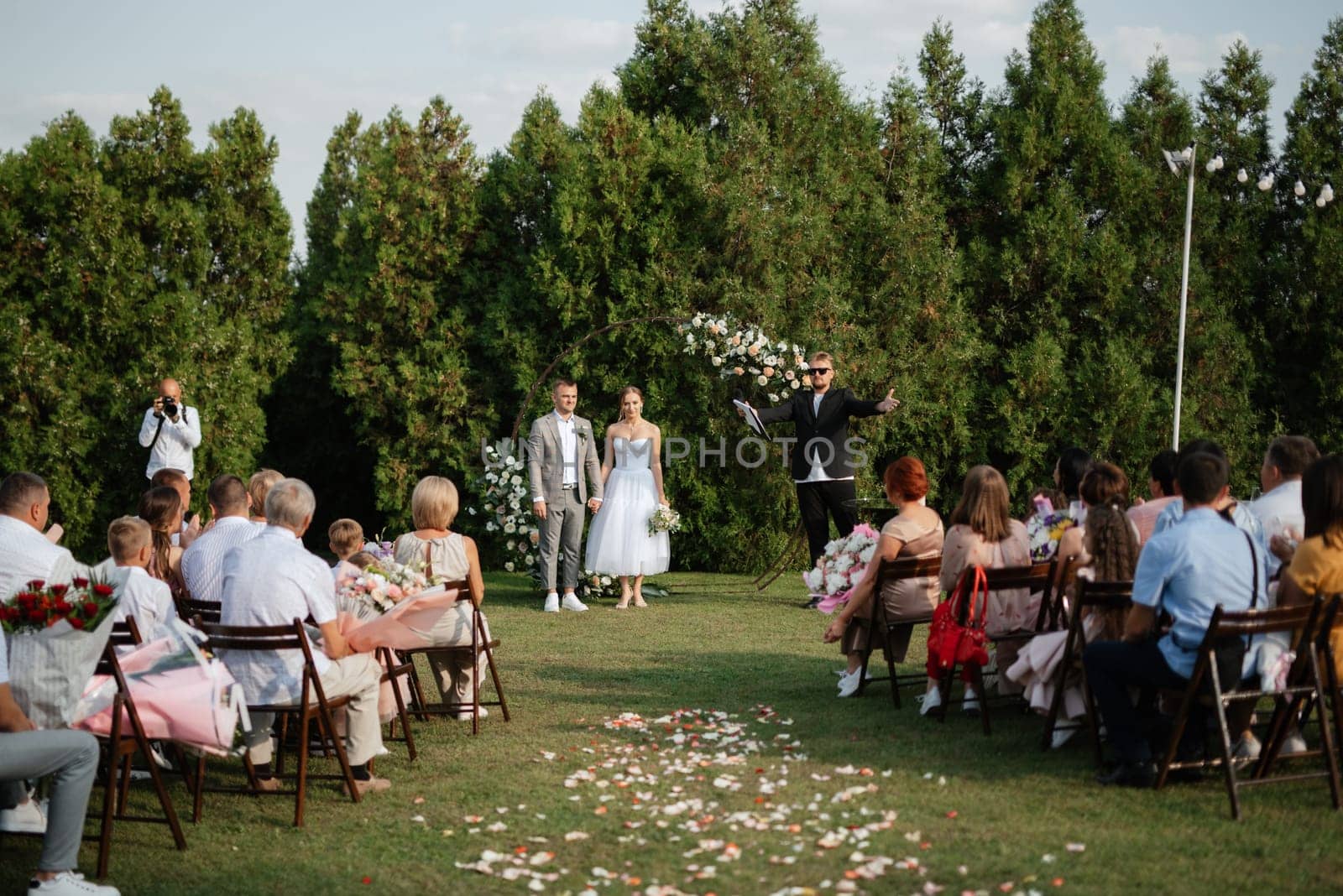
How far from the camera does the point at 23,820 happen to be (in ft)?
15.9

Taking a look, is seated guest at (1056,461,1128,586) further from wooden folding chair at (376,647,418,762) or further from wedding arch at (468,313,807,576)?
wedding arch at (468,313,807,576)

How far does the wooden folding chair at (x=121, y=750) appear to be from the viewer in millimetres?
4457

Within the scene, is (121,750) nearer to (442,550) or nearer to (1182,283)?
(442,550)

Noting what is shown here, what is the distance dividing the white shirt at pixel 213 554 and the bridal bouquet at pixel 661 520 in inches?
229

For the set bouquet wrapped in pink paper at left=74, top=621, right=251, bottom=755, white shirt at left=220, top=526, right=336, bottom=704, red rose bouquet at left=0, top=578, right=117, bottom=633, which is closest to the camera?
red rose bouquet at left=0, top=578, right=117, bottom=633

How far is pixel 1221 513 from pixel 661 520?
21.5ft

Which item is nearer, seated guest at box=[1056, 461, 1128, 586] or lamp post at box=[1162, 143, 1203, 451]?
seated guest at box=[1056, 461, 1128, 586]

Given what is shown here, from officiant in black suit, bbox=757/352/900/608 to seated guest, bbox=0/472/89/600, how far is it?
24.2 feet

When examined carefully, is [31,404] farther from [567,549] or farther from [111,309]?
[567,549]

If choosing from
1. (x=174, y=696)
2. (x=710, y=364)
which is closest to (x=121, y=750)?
(x=174, y=696)

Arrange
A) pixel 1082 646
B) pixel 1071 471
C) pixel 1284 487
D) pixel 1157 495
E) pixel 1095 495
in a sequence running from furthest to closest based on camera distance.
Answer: pixel 1071 471
pixel 1157 495
pixel 1095 495
pixel 1284 487
pixel 1082 646

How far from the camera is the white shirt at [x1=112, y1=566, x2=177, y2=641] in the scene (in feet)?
17.4

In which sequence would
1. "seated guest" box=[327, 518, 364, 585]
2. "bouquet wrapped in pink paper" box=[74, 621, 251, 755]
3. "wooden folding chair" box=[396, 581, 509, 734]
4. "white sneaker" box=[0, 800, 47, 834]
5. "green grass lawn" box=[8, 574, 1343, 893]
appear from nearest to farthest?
"green grass lawn" box=[8, 574, 1343, 893] < "bouquet wrapped in pink paper" box=[74, 621, 251, 755] < "white sneaker" box=[0, 800, 47, 834] < "wooden folding chair" box=[396, 581, 509, 734] < "seated guest" box=[327, 518, 364, 585]

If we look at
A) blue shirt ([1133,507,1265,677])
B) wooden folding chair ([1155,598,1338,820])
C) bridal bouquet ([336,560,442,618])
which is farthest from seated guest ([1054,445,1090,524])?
bridal bouquet ([336,560,442,618])
